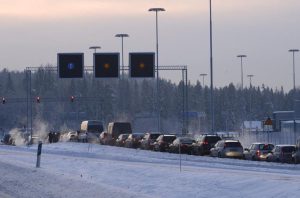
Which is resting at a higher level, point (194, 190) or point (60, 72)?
point (60, 72)

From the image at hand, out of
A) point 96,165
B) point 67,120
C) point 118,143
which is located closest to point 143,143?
point 118,143

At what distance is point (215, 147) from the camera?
5834cm

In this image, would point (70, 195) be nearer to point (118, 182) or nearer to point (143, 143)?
point (118, 182)

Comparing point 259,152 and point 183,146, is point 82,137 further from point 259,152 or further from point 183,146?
point 259,152

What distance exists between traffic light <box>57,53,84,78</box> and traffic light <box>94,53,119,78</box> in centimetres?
132

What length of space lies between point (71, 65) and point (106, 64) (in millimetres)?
2667

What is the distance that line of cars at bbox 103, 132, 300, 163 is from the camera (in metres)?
52.7

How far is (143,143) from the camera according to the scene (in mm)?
72750

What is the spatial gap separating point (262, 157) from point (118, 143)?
24.3 metres

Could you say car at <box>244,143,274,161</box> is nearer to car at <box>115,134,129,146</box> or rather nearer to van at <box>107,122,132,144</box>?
car at <box>115,134,129,146</box>

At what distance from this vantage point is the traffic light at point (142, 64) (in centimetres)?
6525

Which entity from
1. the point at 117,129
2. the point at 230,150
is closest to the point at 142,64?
the point at 230,150

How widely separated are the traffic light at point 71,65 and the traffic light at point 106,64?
1320 millimetres

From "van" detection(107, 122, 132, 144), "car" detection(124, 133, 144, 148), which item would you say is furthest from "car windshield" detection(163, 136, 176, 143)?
"van" detection(107, 122, 132, 144)
